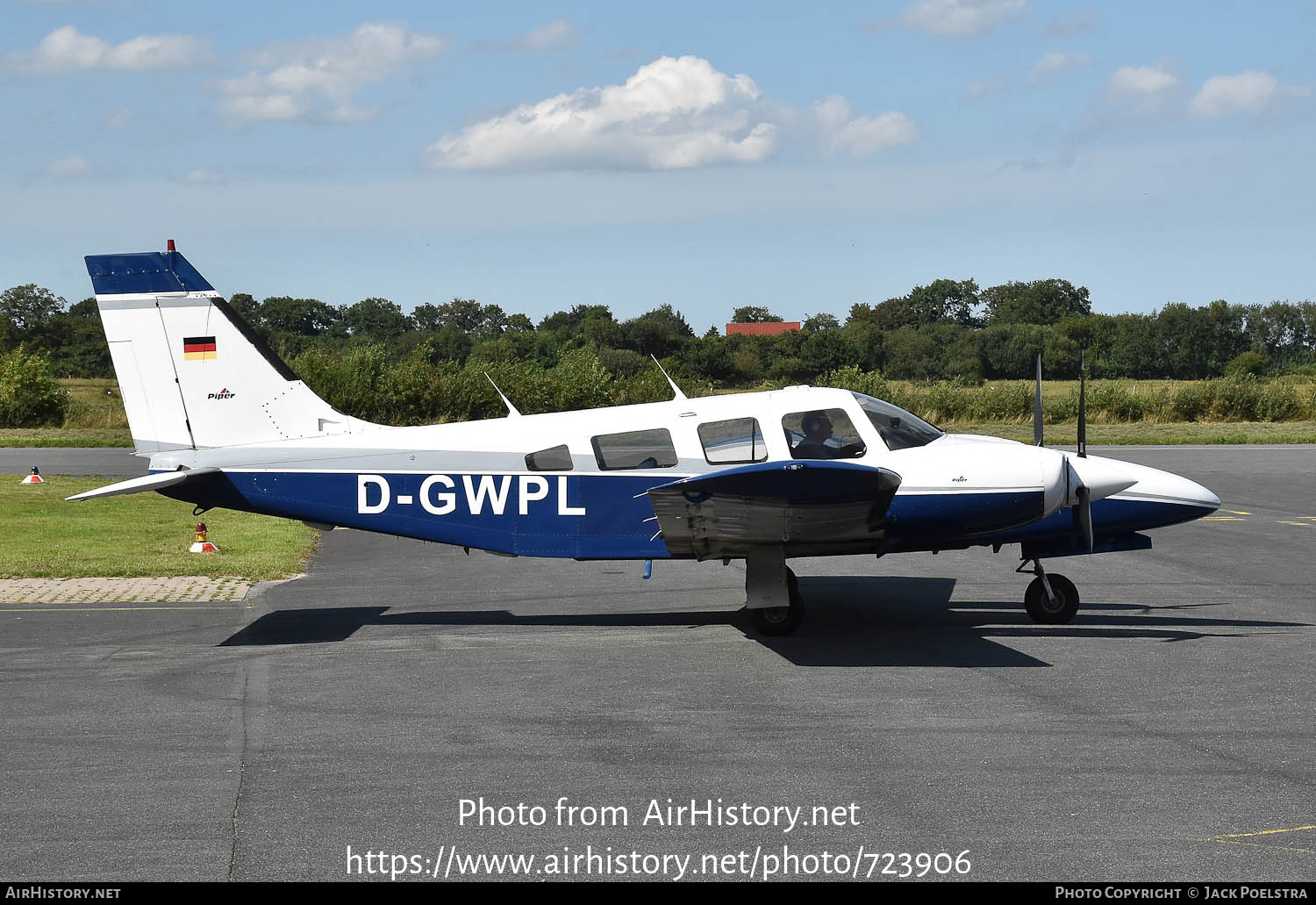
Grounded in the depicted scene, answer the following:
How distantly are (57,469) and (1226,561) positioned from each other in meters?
26.4

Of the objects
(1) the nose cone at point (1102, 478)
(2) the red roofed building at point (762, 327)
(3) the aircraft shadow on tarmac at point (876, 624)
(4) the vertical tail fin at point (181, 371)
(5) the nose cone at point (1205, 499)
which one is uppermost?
(2) the red roofed building at point (762, 327)

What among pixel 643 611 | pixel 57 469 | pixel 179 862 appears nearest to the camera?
pixel 179 862

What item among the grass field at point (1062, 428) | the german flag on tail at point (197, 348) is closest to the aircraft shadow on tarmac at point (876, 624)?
the german flag on tail at point (197, 348)

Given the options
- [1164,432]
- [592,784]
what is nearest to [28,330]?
[1164,432]

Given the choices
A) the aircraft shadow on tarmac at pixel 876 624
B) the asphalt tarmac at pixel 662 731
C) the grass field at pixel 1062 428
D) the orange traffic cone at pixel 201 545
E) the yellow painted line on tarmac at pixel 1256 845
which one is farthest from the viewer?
the grass field at pixel 1062 428

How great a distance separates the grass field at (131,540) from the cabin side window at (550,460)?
5128mm

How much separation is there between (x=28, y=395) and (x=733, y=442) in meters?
42.8

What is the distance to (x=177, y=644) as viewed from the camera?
1072cm

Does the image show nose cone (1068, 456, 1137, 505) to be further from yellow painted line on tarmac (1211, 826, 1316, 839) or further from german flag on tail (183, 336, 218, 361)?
german flag on tail (183, 336, 218, 361)

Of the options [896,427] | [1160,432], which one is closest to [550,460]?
[896,427]

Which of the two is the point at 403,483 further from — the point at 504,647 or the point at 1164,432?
the point at 1164,432

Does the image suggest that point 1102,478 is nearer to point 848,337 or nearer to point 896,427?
point 896,427

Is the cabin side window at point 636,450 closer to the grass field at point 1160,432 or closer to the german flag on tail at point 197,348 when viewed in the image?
the german flag on tail at point 197,348

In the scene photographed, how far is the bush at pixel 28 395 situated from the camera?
4528 cm
